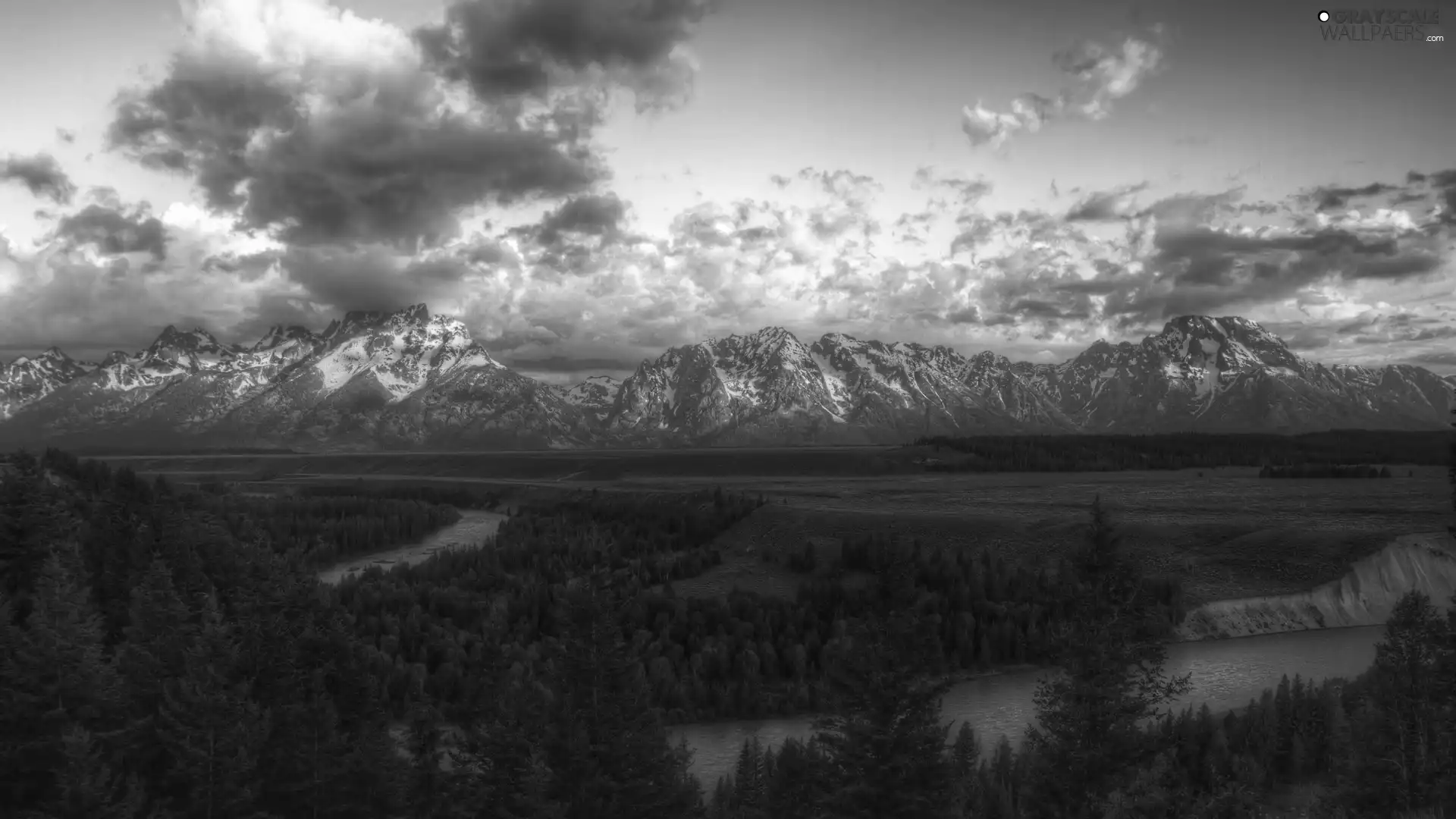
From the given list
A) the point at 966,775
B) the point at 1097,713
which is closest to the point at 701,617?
the point at 966,775

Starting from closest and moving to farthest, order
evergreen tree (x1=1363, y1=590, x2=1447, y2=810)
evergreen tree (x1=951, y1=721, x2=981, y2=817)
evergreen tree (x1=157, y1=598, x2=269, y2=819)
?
evergreen tree (x1=157, y1=598, x2=269, y2=819) → evergreen tree (x1=1363, y1=590, x2=1447, y2=810) → evergreen tree (x1=951, y1=721, x2=981, y2=817)

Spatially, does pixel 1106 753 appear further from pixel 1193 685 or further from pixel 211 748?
pixel 1193 685

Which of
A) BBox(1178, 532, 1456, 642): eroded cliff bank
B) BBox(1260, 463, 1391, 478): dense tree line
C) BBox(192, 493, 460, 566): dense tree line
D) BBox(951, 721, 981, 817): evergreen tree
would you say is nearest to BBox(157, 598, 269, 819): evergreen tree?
BBox(951, 721, 981, 817): evergreen tree

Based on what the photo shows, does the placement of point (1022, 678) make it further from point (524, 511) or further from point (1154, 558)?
point (524, 511)

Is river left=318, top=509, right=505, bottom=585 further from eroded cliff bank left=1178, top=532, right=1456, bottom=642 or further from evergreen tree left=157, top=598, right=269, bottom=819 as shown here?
eroded cliff bank left=1178, top=532, right=1456, bottom=642

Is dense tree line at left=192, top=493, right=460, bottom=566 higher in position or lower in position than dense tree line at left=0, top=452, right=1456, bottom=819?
lower

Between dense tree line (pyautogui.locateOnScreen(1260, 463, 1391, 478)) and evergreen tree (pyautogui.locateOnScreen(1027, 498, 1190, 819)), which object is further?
dense tree line (pyautogui.locateOnScreen(1260, 463, 1391, 478))

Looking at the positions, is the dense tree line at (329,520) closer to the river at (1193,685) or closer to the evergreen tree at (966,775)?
the river at (1193,685)
